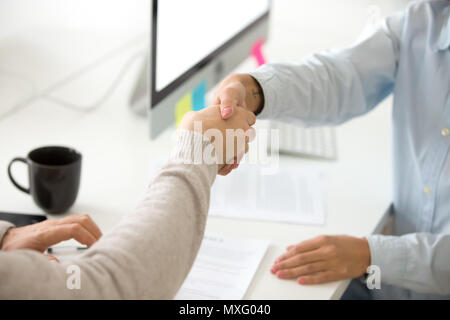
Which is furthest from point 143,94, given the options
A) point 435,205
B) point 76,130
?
point 435,205

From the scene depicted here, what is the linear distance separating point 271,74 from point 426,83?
0.93ft

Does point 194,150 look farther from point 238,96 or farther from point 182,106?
point 182,106

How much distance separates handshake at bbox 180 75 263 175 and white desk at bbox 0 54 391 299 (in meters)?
0.20

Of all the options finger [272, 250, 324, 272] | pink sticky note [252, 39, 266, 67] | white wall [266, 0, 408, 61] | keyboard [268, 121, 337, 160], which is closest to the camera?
finger [272, 250, 324, 272]

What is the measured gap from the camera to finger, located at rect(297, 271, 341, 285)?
79 centimetres

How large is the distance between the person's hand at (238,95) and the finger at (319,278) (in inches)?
10.2

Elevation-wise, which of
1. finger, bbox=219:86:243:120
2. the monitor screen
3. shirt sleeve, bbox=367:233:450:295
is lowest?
shirt sleeve, bbox=367:233:450:295

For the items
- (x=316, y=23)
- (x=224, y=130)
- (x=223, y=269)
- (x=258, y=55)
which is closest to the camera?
(x=224, y=130)

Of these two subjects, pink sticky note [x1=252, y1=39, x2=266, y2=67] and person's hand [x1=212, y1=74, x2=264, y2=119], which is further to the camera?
pink sticky note [x1=252, y1=39, x2=266, y2=67]

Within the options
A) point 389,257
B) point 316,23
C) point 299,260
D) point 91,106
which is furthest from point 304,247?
point 316,23

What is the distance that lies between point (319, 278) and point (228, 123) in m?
0.26

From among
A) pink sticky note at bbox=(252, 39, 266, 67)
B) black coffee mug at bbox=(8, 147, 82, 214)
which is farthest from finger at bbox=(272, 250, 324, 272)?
pink sticky note at bbox=(252, 39, 266, 67)

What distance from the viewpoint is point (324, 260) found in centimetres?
83

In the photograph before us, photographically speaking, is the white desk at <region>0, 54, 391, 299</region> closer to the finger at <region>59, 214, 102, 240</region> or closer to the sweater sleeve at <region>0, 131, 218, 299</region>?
the finger at <region>59, 214, 102, 240</region>
